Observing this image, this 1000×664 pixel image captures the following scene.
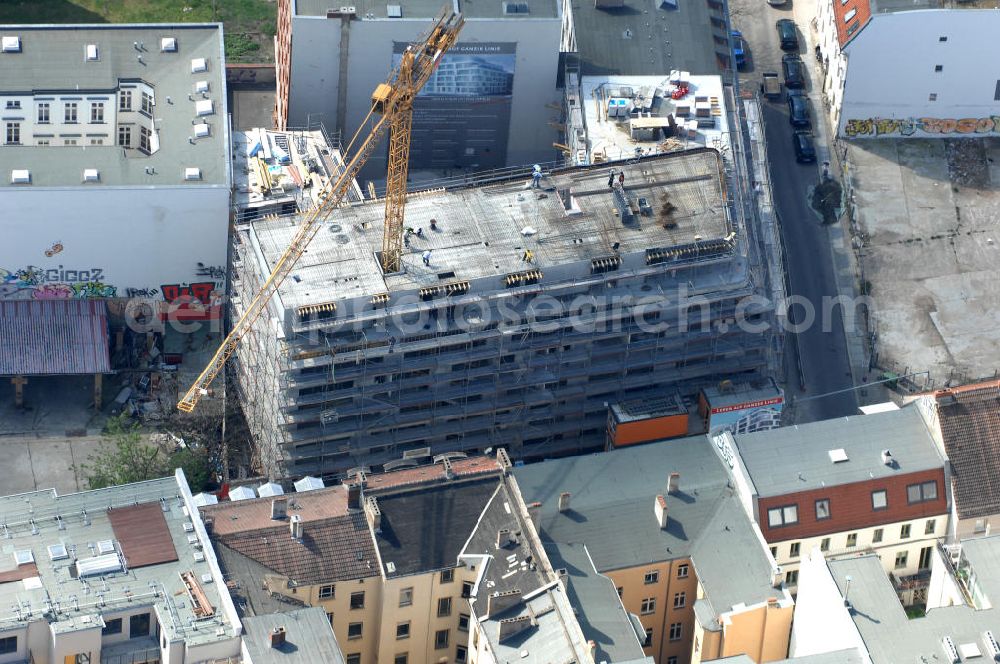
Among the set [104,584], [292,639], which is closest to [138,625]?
[104,584]

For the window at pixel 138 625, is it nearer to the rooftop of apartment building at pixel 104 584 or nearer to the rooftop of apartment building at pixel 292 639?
the rooftop of apartment building at pixel 104 584

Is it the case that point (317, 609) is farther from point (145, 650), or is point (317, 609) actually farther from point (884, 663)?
point (884, 663)

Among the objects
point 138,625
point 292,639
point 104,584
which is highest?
point 104,584

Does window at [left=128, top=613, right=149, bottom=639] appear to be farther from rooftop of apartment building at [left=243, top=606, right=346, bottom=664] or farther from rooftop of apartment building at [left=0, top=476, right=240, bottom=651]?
rooftop of apartment building at [left=243, top=606, right=346, bottom=664]

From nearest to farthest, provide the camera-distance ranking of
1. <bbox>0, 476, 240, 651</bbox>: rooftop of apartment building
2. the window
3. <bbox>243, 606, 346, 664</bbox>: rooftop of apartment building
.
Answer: <bbox>243, 606, 346, 664</bbox>: rooftop of apartment building < <bbox>0, 476, 240, 651</bbox>: rooftop of apartment building < the window

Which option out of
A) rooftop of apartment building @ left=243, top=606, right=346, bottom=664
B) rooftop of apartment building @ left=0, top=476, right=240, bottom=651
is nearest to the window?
rooftop of apartment building @ left=0, top=476, right=240, bottom=651

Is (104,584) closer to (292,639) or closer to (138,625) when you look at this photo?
(138,625)

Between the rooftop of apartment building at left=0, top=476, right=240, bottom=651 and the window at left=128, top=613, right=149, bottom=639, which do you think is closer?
the rooftop of apartment building at left=0, top=476, right=240, bottom=651
